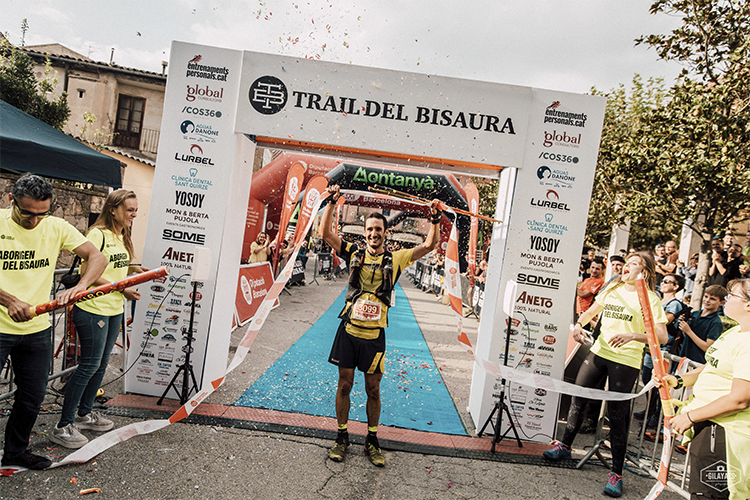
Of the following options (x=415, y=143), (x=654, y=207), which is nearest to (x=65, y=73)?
(x=415, y=143)

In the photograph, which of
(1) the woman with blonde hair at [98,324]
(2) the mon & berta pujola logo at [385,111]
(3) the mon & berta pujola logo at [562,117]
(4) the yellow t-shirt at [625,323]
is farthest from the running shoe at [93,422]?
(3) the mon & berta pujola logo at [562,117]

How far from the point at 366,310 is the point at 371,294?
0.15 m

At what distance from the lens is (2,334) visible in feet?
8.70

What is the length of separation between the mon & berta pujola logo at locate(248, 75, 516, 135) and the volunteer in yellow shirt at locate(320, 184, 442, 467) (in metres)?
1.17

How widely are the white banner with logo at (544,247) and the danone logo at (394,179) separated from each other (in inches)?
285

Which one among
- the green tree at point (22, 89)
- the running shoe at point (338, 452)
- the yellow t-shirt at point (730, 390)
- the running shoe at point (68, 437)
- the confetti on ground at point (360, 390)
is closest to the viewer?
the yellow t-shirt at point (730, 390)

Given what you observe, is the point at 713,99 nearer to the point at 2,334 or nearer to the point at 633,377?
the point at 633,377

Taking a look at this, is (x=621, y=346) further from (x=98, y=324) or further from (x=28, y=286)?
(x=28, y=286)

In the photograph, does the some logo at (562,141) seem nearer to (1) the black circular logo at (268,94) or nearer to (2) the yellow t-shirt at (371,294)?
(2) the yellow t-shirt at (371,294)

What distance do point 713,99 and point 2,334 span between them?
9630 mm

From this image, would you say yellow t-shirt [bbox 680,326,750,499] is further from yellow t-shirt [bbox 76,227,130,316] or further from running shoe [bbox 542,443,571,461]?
yellow t-shirt [bbox 76,227,130,316]

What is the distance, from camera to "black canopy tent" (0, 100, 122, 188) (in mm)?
4582

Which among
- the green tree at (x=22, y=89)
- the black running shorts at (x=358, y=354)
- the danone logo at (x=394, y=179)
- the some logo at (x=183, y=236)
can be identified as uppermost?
the green tree at (x=22, y=89)

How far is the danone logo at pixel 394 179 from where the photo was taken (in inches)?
457
